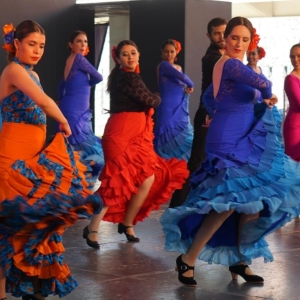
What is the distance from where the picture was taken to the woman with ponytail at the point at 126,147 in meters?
6.62

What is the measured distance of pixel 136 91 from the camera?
21.7 ft

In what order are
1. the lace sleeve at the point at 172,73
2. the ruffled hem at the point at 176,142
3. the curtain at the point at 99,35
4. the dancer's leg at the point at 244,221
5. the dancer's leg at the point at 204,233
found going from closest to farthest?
the dancer's leg at the point at 204,233, the dancer's leg at the point at 244,221, the lace sleeve at the point at 172,73, the ruffled hem at the point at 176,142, the curtain at the point at 99,35

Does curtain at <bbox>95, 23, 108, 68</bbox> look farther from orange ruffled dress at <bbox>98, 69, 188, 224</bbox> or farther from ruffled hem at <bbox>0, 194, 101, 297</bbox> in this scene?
ruffled hem at <bbox>0, 194, 101, 297</bbox>

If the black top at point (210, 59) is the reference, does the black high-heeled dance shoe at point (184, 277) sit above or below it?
below

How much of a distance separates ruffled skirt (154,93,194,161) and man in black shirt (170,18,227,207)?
43.7 inches

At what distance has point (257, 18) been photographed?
14617 mm

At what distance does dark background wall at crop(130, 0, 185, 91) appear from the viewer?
1280 centimetres

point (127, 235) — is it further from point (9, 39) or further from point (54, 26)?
point (54, 26)

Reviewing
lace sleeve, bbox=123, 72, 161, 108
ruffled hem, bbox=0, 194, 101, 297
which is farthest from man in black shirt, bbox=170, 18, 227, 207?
ruffled hem, bbox=0, 194, 101, 297

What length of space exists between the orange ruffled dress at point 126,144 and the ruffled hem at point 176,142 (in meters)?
2.18

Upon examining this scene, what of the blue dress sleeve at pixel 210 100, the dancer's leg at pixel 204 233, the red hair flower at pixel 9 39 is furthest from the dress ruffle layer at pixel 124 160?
the red hair flower at pixel 9 39

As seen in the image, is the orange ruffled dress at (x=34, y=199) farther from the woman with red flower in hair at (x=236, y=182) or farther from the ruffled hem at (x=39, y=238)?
the woman with red flower in hair at (x=236, y=182)

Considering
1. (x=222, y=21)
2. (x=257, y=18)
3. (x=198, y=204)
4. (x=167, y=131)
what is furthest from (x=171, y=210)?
(x=257, y=18)

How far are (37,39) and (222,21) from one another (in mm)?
2739
